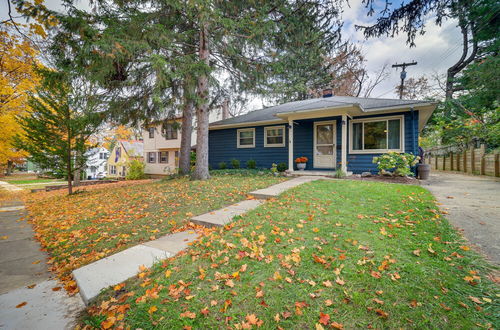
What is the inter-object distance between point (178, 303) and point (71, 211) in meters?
5.46

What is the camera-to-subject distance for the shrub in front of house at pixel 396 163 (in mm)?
7633

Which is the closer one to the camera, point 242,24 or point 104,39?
point 104,39

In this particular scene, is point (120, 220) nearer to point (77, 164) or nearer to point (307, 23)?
point (77, 164)

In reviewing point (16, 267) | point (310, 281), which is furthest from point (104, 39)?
point (310, 281)

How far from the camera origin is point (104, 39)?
17.5 ft

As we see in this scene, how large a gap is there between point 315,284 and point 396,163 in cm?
790

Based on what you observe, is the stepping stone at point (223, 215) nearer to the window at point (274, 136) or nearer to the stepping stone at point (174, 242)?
the stepping stone at point (174, 242)

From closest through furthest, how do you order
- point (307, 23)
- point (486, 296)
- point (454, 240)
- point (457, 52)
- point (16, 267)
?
point (486, 296) < point (454, 240) < point (16, 267) < point (307, 23) < point (457, 52)

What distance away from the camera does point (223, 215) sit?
405cm

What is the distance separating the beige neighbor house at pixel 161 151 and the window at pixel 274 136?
397 inches

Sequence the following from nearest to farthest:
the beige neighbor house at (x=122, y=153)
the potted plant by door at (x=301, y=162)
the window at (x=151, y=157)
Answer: the potted plant by door at (x=301, y=162), the window at (x=151, y=157), the beige neighbor house at (x=122, y=153)

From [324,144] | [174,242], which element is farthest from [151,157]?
[174,242]

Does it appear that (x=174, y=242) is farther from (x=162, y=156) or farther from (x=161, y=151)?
(x=161, y=151)

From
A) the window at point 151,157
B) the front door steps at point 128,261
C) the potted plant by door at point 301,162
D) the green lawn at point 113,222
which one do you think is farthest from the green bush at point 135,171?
the front door steps at point 128,261
